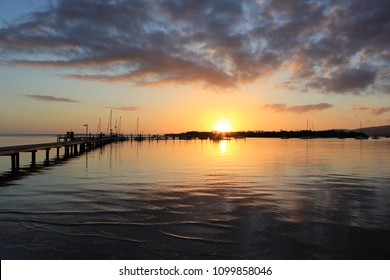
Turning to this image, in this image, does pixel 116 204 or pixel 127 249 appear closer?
pixel 127 249

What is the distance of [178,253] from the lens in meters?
7.66

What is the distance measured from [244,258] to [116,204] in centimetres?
696

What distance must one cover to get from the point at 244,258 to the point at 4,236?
630 cm

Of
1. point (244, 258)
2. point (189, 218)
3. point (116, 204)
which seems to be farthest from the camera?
point (116, 204)

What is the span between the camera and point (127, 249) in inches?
309

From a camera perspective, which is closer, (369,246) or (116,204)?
(369,246)
